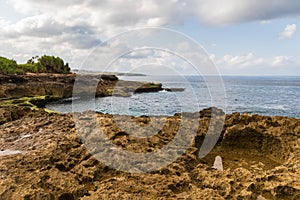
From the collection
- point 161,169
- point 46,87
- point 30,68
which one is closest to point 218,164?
point 161,169

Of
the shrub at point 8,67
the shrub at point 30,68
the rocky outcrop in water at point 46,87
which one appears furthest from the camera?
the shrub at point 30,68

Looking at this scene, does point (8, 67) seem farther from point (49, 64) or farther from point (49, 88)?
point (49, 88)

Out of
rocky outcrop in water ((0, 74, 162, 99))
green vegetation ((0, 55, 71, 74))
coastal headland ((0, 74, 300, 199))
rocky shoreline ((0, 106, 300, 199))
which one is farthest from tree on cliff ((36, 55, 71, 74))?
rocky shoreline ((0, 106, 300, 199))

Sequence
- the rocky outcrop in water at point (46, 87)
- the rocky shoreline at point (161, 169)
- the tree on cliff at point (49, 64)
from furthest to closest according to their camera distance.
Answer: the tree on cliff at point (49, 64) < the rocky outcrop in water at point (46, 87) < the rocky shoreline at point (161, 169)

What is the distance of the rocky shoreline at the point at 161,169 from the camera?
7.43 metres

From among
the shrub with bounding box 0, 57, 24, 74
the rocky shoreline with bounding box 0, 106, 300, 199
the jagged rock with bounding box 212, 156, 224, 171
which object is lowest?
the jagged rock with bounding box 212, 156, 224, 171

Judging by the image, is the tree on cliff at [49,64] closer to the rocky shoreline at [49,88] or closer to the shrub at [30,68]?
the shrub at [30,68]

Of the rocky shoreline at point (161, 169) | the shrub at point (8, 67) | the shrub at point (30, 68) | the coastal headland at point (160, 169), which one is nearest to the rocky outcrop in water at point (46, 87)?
the shrub at point (8, 67)

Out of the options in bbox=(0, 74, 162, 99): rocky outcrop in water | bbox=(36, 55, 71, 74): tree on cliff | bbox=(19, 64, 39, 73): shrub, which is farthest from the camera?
bbox=(36, 55, 71, 74): tree on cliff

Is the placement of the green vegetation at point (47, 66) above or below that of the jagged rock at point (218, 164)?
above

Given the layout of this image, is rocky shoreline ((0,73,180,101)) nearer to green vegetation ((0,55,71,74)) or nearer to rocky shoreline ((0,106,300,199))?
green vegetation ((0,55,71,74))

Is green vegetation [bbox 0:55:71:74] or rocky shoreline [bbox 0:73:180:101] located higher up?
green vegetation [bbox 0:55:71:74]

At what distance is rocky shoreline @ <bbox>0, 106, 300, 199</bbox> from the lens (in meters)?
7.43

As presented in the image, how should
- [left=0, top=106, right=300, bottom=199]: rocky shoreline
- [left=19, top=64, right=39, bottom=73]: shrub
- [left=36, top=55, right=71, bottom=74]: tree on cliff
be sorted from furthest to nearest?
[left=36, top=55, right=71, bottom=74]: tree on cliff
[left=19, top=64, right=39, bottom=73]: shrub
[left=0, top=106, right=300, bottom=199]: rocky shoreline
